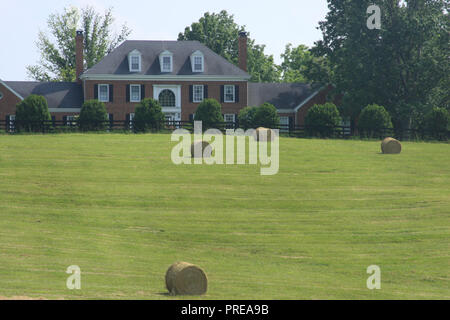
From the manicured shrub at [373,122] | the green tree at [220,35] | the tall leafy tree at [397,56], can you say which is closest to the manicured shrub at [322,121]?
the manicured shrub at [373,122]

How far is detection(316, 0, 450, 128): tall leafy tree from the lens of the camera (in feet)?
191

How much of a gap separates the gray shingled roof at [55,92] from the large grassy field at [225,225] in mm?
32239

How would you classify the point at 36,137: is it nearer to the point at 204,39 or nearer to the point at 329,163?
the point at 329,163

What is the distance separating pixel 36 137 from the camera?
144 feet

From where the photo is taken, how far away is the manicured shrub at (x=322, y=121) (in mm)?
49906

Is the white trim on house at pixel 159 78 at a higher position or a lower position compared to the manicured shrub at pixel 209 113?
higher

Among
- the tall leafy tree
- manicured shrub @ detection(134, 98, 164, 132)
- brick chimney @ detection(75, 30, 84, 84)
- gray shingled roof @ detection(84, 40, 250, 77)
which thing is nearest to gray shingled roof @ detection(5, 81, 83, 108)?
brick chimney @ detection(75, 30, 84, 84)

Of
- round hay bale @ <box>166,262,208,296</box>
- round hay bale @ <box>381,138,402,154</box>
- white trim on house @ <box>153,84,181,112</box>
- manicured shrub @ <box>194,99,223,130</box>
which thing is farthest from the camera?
white trim on house @ <box>153,84,181,112</box>

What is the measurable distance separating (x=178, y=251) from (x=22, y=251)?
4117 millimetres

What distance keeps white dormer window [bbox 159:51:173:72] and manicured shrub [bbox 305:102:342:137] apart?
20388mm

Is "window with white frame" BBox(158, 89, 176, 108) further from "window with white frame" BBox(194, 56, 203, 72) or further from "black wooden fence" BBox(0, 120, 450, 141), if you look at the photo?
"black wooden fence" BBox(0, 120, 450, 141)

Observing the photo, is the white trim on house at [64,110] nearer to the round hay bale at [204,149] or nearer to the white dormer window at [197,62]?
the white dormer window at [197,62]

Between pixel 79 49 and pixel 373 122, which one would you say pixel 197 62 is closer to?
pixel 79 49
